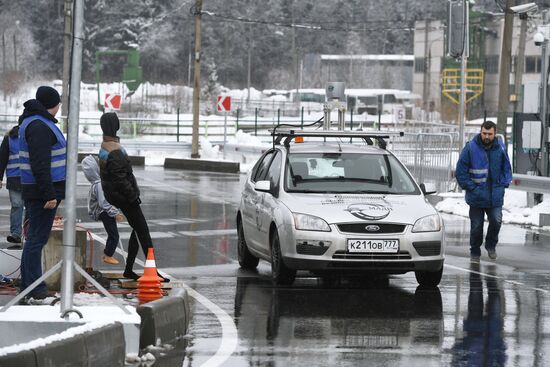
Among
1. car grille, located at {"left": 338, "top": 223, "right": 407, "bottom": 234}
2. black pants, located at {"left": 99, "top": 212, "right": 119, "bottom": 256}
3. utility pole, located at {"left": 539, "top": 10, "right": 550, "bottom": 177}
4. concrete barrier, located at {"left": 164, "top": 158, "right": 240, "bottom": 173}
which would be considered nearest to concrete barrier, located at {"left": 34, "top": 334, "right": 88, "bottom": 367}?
car grille, located at {"left": 338, "top": 223, "right": 407, "bottom": 234}

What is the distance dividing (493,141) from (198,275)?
4.60m

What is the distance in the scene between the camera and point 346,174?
1403cm

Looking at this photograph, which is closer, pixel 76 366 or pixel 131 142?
pixel 76 366

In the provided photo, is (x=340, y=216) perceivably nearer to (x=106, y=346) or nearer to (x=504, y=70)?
(x=106, y=346)

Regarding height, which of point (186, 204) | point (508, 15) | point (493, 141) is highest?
point (508, 15)

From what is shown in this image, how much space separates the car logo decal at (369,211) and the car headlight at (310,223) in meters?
0.32

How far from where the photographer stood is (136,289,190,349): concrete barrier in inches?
370

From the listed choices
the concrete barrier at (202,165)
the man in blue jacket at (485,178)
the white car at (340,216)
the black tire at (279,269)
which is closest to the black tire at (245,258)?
the white car at (340,216)

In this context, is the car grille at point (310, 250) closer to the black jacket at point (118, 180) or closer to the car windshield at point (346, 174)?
the car windshield at point (346, 174)

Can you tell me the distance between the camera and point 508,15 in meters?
39.7

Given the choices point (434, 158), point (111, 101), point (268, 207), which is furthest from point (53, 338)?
point (111, 101)

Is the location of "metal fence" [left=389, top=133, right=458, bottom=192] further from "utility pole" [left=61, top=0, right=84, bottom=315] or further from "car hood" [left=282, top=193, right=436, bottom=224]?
"utility pole" [left=61, top=0, right=84, bottom=315]

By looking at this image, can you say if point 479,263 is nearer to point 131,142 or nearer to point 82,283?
point 82,283

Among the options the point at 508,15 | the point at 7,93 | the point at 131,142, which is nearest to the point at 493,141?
the point at 508,15
